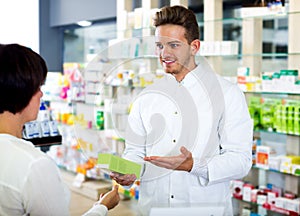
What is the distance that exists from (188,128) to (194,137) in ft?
0.18

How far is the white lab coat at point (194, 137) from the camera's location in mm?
1981

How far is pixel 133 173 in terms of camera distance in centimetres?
185

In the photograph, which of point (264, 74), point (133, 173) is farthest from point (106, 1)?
point (133, 173)

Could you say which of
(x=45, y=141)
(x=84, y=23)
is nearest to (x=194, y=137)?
(x=45, y=141)

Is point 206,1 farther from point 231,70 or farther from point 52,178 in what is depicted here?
point 52,178

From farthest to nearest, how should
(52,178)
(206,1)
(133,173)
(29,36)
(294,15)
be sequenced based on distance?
(29,36) < (206,1) < (294,15) < (133,173) < (52,178)

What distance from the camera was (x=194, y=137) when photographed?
2.05m

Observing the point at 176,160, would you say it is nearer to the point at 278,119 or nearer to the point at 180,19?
the point at 180,19

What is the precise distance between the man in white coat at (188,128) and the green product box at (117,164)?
0.11 m

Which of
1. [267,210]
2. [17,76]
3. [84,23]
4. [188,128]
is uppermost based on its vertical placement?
[84,23]

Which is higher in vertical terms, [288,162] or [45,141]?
[45,141]

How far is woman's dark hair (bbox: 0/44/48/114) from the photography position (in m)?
1.29

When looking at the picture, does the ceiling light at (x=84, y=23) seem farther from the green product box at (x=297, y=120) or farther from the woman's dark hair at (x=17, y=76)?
the woman's dark hair at (x=17, y=76)

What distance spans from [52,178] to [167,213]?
57cm
